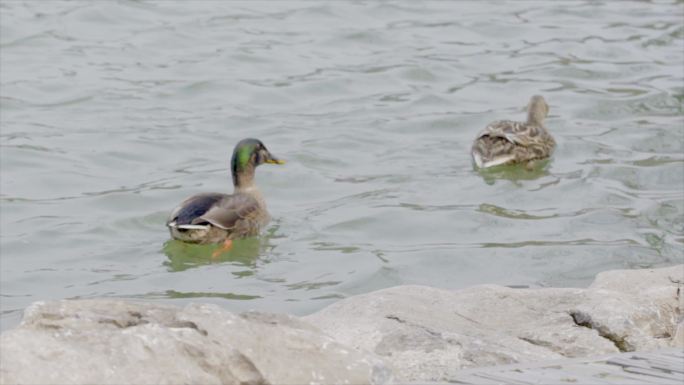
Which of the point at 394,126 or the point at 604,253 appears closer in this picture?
the point at 604,253

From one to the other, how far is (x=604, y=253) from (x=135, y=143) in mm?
4295

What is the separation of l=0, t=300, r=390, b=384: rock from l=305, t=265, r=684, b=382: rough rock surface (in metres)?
0.34

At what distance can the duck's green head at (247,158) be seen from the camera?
10641 millimetres

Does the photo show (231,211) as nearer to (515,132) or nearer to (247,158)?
(247,158)

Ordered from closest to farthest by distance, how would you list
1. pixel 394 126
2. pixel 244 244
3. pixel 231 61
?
1. pixel 244 244
2. pixel 394 126
3. pixel 231 61

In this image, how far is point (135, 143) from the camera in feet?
39.6

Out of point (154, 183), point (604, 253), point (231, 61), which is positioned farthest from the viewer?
point (231, 61)

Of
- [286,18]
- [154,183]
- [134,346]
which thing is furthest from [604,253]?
[286,18]

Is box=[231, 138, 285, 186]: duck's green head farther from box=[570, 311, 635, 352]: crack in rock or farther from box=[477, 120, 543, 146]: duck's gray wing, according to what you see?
box=[570, 311, 635, 352]: crack in rock

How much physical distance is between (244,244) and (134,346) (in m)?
5.65

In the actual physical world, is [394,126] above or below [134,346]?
below

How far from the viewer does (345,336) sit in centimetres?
541

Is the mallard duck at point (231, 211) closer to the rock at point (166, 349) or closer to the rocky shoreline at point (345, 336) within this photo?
the rocky shoreline at point (345, 336)

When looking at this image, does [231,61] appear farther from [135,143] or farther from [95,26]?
[135,143]
